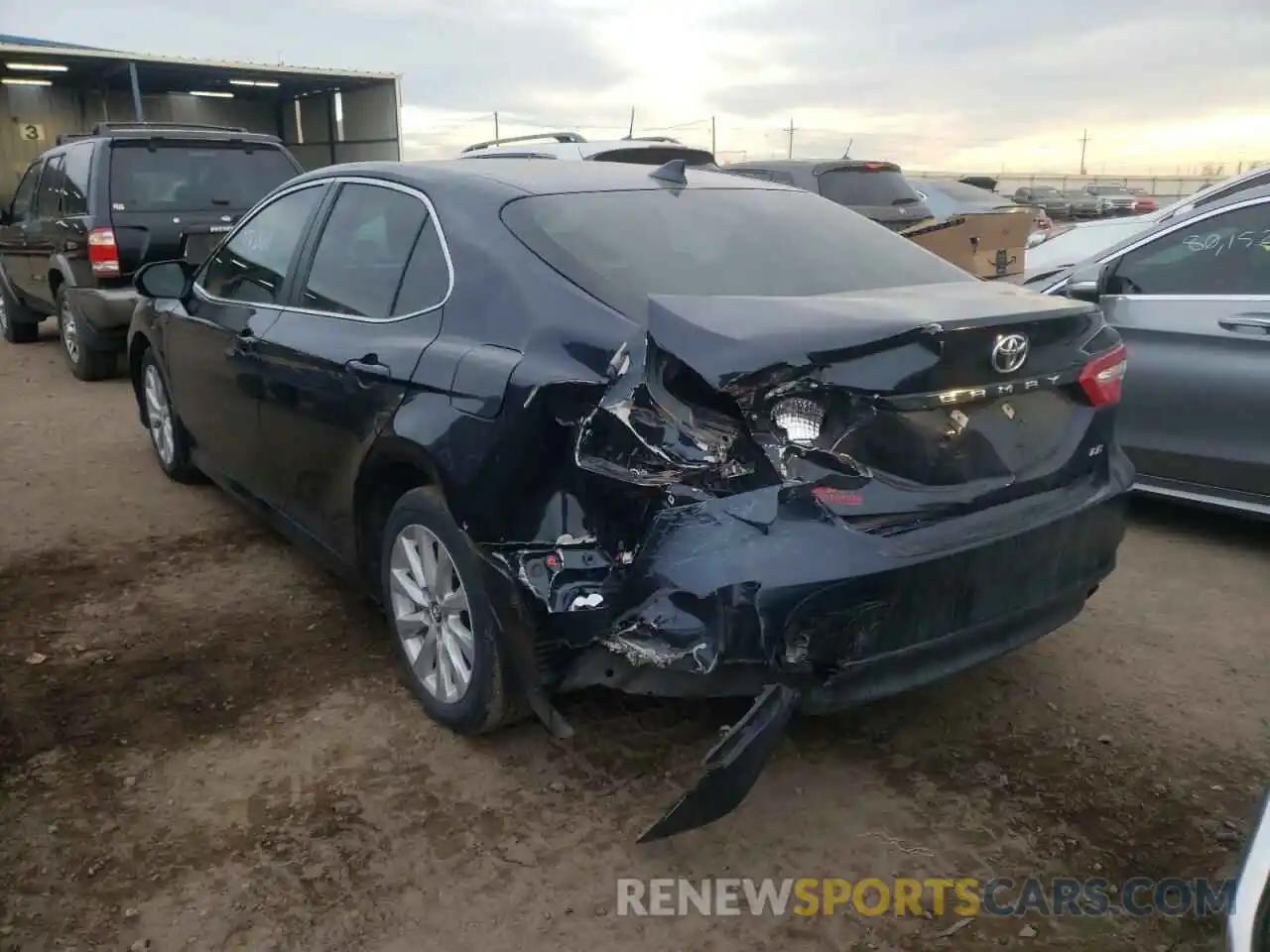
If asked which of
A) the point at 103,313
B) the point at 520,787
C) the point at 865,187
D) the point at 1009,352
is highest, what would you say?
the point at 865,187

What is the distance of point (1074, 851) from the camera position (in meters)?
2.55

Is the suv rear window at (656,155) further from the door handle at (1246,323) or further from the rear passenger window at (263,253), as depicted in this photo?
the door handle at (1246,323)

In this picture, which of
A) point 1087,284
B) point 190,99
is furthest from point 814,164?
point 190,99

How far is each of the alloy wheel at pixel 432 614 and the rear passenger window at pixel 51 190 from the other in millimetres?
7122

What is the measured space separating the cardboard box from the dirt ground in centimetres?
495

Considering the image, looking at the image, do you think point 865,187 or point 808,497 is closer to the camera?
point 808,497

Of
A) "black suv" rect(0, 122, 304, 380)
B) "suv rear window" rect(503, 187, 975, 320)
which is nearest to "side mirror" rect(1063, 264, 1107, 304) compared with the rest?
"suv rear window" rect(503, 187, 975, 320)

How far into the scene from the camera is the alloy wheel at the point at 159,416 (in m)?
5.37

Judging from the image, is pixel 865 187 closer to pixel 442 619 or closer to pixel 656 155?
pixel 656 155

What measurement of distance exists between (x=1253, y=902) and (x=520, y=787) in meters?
1.82

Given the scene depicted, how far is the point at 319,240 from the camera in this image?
3746 mm

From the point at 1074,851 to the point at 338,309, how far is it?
2719 mm

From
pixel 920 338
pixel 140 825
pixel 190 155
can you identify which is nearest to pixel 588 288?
pixel 920 338

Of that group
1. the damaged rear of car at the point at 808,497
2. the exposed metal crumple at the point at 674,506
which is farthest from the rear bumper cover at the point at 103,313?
the exposed metal crumple at the point at 674,506
